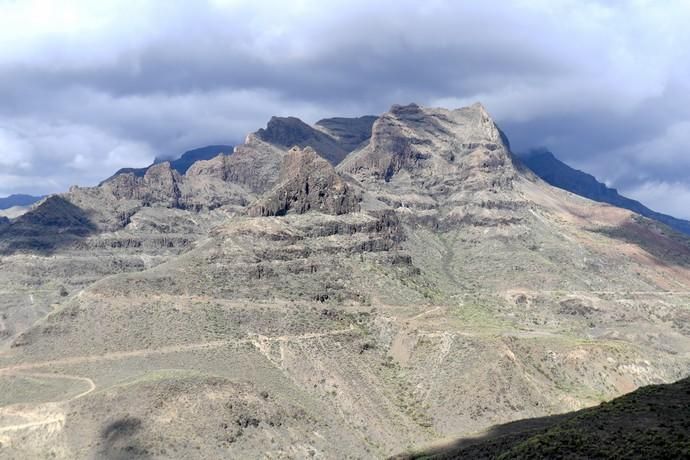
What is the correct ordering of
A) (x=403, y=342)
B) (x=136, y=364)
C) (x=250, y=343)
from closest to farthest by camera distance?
(x=136, y=364) → (x=250, y=343) → (x=403, y=342)

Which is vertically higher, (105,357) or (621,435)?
(621,435)

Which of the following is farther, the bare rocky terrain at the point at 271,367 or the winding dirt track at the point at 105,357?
the winding dirt track at the point at 105,357

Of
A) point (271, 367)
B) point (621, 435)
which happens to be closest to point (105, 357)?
point (271, 367)

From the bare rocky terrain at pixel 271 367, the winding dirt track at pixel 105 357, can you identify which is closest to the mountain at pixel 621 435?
the bare rocky terrain at pixel 271 367

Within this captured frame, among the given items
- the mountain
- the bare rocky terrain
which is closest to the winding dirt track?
the bare rocky terrain

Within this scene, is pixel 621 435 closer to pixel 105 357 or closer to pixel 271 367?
pixel 271 367

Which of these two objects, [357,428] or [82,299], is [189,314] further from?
[357,428]

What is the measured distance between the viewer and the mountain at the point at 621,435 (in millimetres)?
60562

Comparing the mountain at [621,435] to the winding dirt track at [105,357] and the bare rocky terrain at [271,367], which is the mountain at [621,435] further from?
Answer: the winding dirt track at [105,357]

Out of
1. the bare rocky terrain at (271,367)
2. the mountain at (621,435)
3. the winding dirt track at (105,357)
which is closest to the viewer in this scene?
the mountain at (621,435)

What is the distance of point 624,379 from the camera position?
14312cm

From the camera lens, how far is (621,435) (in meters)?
65.9

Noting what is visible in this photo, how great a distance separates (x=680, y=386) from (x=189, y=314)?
94.0m

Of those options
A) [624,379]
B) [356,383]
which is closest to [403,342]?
[356,383]
